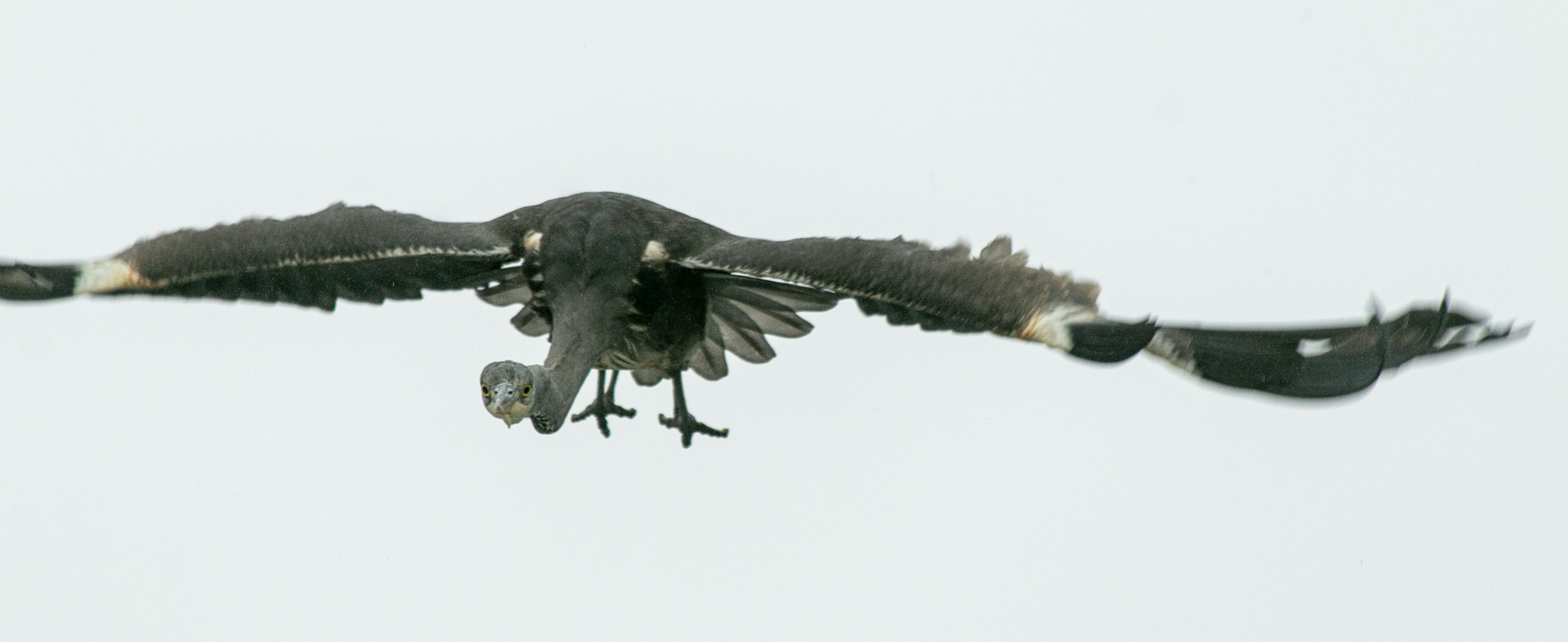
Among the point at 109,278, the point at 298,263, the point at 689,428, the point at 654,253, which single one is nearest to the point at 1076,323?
the point at 654,253

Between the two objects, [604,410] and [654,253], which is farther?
[604,410]

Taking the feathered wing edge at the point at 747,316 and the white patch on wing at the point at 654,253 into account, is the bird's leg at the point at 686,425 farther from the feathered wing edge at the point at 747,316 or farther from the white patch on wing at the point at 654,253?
the white patch on wing at the point at 654,253

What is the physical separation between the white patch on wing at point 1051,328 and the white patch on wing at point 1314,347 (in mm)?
956

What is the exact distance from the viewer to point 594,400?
1041 centimetres

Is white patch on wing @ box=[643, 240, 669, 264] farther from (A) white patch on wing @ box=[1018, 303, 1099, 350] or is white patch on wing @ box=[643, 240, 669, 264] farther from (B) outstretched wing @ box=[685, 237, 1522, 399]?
(A) white patch on wing @ box=[1018, 303, 1099, 350]

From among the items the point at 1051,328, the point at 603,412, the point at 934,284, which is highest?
the point at 934,284

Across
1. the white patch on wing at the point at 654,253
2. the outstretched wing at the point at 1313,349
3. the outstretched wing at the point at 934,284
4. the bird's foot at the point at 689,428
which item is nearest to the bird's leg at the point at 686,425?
the bird's foot at the point at 689,428

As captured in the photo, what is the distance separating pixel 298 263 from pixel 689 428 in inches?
110

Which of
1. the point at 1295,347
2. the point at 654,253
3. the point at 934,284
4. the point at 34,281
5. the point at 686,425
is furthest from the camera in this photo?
the point at 686,425

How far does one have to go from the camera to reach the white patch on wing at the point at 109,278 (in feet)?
28.2

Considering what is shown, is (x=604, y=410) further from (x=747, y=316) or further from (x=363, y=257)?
(x=363, y=257)

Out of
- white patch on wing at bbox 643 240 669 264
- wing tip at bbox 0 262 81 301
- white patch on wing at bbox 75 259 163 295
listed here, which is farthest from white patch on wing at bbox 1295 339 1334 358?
wing tip at bbox 0 262 81 301

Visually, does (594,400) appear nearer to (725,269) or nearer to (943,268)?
(725,269)

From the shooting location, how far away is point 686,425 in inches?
398
